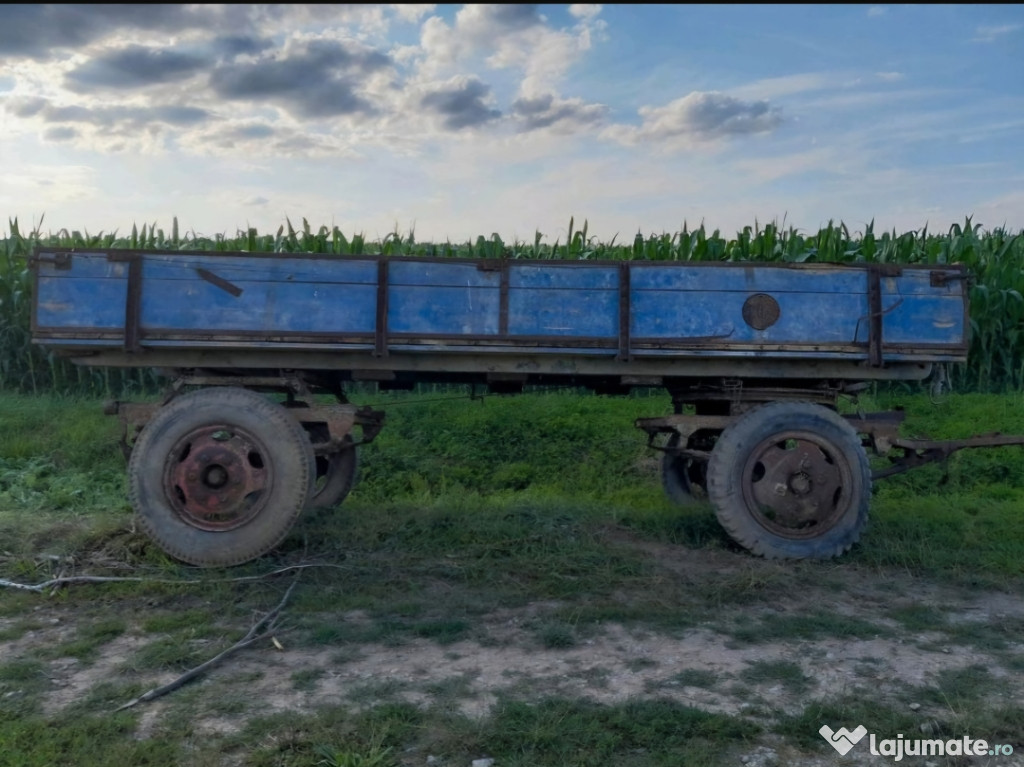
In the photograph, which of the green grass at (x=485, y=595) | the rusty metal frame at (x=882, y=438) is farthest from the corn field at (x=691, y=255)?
the rusty metal frame at (x=882, y=438)

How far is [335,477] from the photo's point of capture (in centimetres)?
705

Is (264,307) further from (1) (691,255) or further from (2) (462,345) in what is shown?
(1) (691,255)

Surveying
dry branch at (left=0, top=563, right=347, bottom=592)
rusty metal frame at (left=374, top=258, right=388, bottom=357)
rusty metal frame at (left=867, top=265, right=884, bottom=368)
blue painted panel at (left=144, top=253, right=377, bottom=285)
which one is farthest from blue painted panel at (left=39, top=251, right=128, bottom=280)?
rusty metal frame at (left=867, top=265, right=884, bottom=368)

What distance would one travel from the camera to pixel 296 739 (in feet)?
11.3

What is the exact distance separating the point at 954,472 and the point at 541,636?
5761 millimetres

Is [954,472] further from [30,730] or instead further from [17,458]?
[17,458]

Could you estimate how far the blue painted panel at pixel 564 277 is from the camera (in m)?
5.81

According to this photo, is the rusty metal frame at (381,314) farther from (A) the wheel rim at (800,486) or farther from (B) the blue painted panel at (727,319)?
(A) the wheel rim at (800,486)

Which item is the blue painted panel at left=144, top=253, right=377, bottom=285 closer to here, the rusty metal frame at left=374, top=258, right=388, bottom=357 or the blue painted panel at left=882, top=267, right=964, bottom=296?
the rusty metal frame at left=374, top=258, right=388, bottom=357

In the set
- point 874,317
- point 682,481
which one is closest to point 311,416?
point 682,481

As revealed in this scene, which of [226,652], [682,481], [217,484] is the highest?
[217,484]

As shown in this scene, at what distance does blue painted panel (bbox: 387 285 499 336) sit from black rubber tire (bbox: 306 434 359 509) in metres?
1.63

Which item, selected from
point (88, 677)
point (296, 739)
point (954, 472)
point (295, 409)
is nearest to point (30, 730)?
point (88, 677)

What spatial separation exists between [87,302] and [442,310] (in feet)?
7.00
